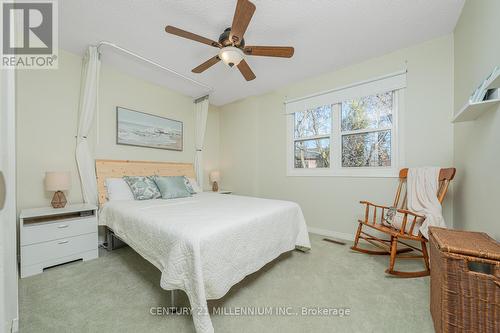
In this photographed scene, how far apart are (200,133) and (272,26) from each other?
2.37m

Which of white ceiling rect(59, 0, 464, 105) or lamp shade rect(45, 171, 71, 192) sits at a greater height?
white ceiling rect(59, 0, 464, 105)

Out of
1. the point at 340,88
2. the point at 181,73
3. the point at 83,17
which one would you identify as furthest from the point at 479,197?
the point at 83,17

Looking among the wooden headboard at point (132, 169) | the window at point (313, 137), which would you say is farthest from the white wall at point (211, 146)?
the window at point (313, 137)

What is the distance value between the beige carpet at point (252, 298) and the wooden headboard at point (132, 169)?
109cm

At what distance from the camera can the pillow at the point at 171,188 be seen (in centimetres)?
282

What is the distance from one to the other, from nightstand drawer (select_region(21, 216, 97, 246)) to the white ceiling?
2.11 metres

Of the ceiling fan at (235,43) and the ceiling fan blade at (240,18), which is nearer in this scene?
Result: the ceiling fan blade at (240,18)

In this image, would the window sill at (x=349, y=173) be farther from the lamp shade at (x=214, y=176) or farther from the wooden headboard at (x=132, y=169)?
the wooden headboard at (x=132, y=169)

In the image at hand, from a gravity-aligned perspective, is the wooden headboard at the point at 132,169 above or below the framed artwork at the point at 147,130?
below

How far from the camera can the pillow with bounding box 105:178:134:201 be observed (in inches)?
104

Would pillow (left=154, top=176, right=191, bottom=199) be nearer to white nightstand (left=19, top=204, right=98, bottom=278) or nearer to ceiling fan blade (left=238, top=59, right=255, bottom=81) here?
white nightstand (left=19, top=204, right=98, bottom=278)

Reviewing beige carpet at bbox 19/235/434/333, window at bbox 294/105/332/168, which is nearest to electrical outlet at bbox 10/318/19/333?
beige carpet at bbox 19/235/434/333

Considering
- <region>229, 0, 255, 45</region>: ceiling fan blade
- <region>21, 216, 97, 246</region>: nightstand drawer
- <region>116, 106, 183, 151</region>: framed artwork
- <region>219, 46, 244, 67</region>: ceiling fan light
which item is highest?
<region>229, 0, 255, 45</region>: ceiling fan blade

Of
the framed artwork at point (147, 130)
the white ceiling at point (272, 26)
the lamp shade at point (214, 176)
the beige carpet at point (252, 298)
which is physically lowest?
the beige carpet at point (252, 298)
